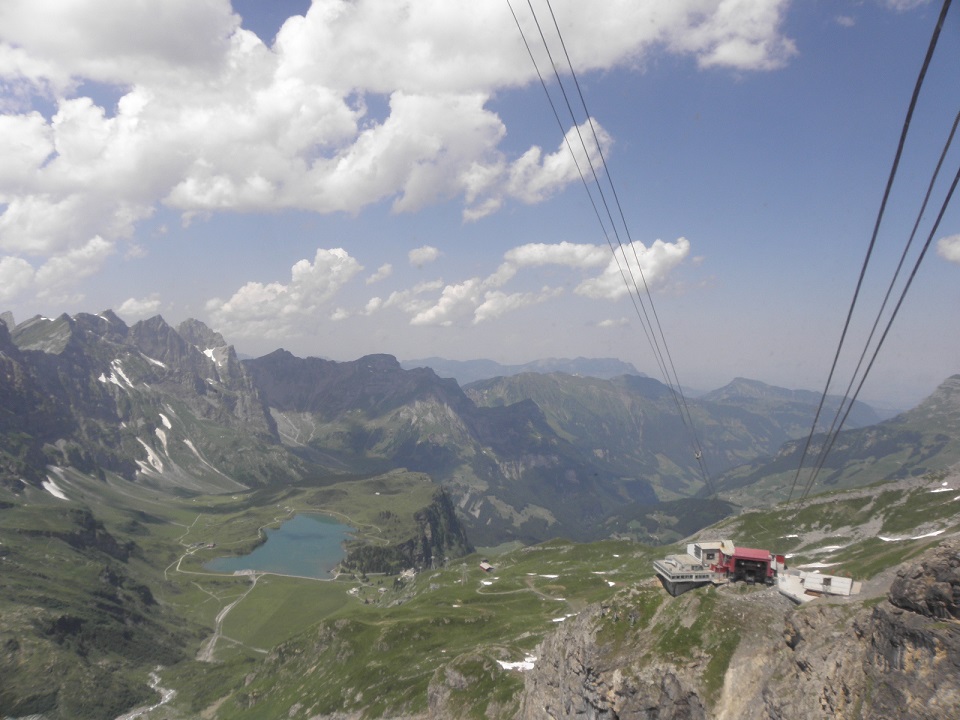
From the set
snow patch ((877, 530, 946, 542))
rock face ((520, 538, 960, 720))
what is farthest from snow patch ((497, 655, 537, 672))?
snow patch ((877, 530, 946, 542))

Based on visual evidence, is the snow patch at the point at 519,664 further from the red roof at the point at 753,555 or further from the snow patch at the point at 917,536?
the snow patch at the point at 917,536

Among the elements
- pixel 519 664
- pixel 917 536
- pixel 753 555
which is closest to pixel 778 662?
pixel 753 555

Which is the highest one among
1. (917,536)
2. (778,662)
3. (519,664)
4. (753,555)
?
(753,555)

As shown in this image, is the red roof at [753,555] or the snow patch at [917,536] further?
the snow patch at [917,536]

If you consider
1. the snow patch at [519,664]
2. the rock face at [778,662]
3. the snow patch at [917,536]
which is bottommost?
the snow patch at [917,536]

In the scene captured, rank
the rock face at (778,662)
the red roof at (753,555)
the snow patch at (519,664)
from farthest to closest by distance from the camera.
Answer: the snow patch at (519,664), the red roof at (753,555), the rock face at (778,662)

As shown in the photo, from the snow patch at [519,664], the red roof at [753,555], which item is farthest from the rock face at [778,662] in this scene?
the snow patch at [519,664]

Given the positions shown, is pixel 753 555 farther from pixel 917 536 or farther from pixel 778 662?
pixel 917 536

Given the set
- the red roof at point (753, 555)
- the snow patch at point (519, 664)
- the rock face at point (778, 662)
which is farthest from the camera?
the snow patch at point (519, 664)

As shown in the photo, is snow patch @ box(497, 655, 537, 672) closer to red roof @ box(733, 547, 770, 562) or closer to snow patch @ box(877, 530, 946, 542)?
red roof @ box(733, 547, 770, 562)

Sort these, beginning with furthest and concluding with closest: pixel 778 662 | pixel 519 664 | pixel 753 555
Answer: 1. pixel 519 664
2. pixel 753 555
3. pixel 778 662
